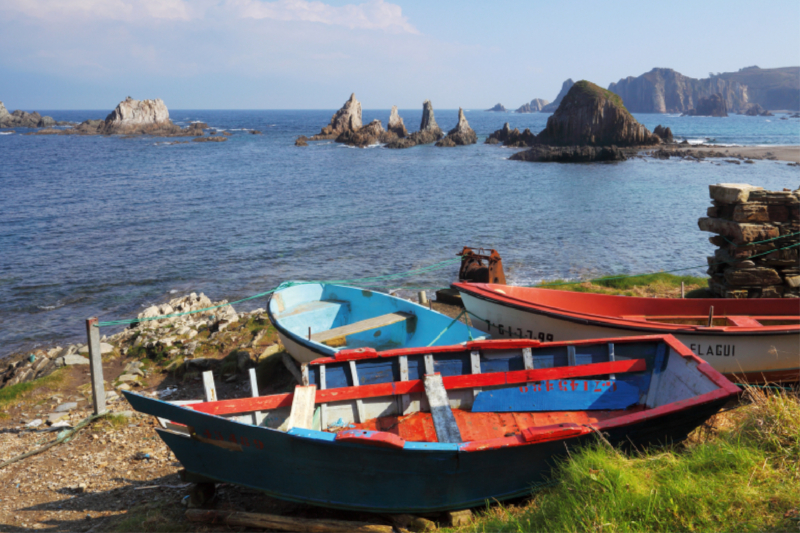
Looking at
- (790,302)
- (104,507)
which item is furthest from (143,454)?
(790,302)

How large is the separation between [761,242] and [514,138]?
225 feet

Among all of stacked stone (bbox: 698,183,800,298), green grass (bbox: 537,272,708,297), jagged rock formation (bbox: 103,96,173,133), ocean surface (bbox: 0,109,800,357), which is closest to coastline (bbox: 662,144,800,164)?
ocean surface (bbox: 0,109,800,357)

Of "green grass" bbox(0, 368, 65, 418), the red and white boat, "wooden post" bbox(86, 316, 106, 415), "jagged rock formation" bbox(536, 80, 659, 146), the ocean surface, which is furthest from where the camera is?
"jagged rock formation" bbox(536, 80, 659, 146)

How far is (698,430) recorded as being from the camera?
5922mm

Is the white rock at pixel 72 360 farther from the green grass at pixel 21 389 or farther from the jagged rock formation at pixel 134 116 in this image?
the jagged rock formation at pixel 134 116

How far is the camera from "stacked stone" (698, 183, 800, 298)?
938cm

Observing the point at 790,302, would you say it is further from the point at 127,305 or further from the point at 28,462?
the point at 127,305

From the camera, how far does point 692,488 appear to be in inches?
149

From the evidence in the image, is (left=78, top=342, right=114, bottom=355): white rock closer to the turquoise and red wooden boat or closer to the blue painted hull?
the turquoise and red wooden boat

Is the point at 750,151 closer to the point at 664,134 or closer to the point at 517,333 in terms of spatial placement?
the point at 664,134

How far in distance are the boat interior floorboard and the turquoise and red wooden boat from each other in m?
0.02

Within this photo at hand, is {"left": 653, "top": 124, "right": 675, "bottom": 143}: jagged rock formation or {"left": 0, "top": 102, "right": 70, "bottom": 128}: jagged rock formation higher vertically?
{"left": 0, "top": 102, "right": 70, "bottom": 128}: jagged rock formation

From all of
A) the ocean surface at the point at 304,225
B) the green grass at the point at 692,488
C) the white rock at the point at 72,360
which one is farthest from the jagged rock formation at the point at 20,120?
the green grass at the point at 692,488

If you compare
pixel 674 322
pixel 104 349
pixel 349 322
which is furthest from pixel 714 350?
pixel 104 349
